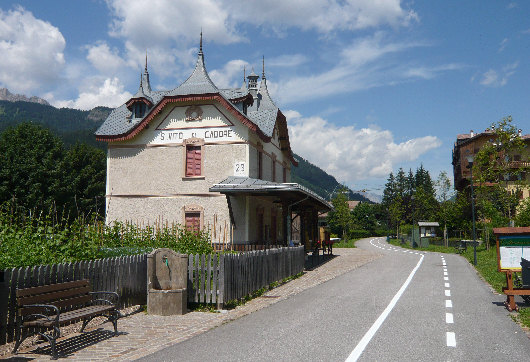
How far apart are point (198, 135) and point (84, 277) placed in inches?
620

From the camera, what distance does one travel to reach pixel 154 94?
30.4 metres

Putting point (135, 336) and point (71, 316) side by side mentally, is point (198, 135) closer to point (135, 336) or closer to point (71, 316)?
point (135, 336)

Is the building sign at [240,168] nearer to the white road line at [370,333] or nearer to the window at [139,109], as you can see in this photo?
the window at [139,109]

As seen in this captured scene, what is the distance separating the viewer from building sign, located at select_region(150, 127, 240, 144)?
23.7 m

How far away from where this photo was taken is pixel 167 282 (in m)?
10.4

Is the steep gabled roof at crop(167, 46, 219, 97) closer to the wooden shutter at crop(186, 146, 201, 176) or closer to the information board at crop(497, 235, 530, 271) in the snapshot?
the wooden shutter at crop(186, 146, 201, 176)

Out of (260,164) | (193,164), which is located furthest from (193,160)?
(260,164)

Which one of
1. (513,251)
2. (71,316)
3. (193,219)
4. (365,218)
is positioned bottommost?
(71,316)

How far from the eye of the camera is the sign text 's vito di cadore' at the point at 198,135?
23672mm

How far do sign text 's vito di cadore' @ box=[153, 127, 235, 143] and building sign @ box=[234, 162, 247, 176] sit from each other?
1327mm

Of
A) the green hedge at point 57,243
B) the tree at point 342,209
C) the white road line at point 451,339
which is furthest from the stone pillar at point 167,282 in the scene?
the tree at point 342,209

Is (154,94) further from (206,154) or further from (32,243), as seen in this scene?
(32,243)

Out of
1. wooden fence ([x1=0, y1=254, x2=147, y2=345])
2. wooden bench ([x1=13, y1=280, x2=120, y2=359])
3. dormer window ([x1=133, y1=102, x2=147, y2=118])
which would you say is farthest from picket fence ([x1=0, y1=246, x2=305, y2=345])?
dormer window ([x1=133, y1=102, x2=147, y2=118])

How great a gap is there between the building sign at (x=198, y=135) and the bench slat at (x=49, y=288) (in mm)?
16020
